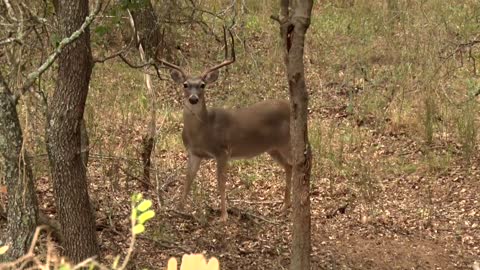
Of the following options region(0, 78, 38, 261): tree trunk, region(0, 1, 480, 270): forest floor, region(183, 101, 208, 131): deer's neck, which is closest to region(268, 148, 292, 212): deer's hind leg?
region(0, 1, 480, 270): forest floor

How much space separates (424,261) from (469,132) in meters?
2.11

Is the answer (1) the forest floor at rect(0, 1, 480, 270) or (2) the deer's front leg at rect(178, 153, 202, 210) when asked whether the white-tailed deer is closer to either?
(2) the deer's front leg at rect(178, 153, 202, 210)

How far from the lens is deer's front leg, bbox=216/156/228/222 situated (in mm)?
6530

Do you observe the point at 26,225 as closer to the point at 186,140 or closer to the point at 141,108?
the point at 186,140

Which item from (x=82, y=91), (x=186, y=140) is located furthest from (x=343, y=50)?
(x=82, y=91)

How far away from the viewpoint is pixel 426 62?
9.41 meters

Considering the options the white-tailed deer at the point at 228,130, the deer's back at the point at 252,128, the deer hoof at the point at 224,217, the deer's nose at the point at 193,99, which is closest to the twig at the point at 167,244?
the deer hoof at the point at 224,217

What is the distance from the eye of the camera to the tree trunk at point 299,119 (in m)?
4.56

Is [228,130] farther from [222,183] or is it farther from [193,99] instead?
[222,183]

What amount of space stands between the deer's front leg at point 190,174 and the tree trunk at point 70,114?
73.5 inches

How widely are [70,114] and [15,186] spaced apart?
0.61 metres

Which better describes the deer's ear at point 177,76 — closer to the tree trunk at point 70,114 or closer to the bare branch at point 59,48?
the tree trunk at point 70,114

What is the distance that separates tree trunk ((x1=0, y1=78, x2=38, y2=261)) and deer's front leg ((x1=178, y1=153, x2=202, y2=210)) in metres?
2.45

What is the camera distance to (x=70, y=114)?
14.5ft
